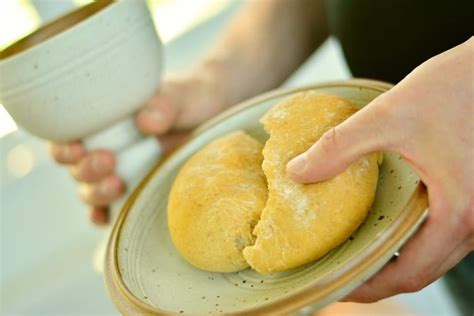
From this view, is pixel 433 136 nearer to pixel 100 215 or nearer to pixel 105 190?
pixel 105 190

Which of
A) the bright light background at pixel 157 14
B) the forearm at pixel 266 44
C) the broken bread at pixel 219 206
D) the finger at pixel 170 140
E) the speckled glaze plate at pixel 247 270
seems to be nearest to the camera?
the speckled glaze plate at pixel 247 270

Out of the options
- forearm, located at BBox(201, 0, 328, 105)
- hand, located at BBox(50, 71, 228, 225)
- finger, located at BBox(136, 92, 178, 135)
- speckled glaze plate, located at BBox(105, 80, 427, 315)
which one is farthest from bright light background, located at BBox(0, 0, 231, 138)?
speckled glaze plate, located at BBox(105, 80, 427, 315)

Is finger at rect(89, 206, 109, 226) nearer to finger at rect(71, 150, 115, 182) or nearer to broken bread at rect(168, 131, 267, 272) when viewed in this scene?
finger at rect(71, 150, 115, 182)

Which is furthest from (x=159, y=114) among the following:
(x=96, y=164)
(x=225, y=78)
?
(x=225, y=78)

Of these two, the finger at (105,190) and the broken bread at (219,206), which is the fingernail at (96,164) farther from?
the broken bread at (219,206)

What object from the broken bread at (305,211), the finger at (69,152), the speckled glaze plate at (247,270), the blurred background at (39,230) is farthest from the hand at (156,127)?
the blurred background at (39,230)

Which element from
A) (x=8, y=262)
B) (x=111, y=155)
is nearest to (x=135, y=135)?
(x=111, y=155)
